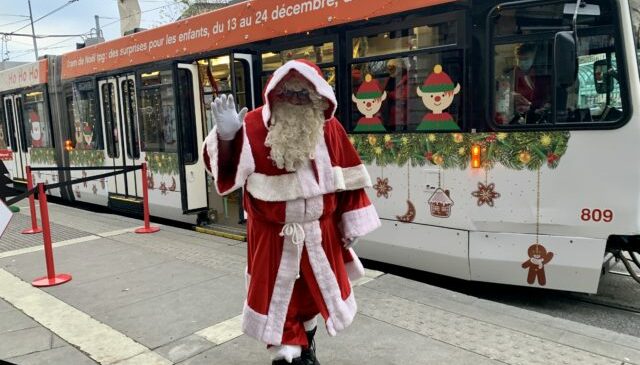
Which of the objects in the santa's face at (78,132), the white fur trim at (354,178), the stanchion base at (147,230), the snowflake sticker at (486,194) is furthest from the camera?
the santa's face at (78,132)

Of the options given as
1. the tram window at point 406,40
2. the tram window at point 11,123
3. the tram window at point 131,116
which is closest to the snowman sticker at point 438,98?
the tram window at point 406,40

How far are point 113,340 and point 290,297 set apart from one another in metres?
1.68

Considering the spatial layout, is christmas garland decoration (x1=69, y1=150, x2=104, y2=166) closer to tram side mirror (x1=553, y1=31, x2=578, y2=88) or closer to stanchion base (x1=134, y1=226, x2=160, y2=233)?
stanchion base (x1=134, y1=226, x2=160, y2=233)

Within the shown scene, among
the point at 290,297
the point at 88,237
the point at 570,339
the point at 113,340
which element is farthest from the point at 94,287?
the point at 570,339

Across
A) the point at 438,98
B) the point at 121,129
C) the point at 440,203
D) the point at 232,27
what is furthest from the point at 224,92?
the point at 440,203

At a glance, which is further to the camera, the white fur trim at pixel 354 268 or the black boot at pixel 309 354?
the white fur trim at pixel 354 268

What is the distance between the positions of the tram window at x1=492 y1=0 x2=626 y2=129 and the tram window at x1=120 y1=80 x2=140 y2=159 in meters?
6.05

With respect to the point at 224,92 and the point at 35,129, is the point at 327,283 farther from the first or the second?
the point at 35,129

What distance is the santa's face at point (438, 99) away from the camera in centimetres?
462

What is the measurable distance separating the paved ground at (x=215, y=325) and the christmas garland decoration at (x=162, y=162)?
230cm

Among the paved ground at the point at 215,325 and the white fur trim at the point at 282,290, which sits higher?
the white fur trim at the point at 282,290

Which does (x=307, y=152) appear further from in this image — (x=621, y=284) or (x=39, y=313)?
(x=621, y=284)

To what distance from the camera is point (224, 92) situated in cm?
737

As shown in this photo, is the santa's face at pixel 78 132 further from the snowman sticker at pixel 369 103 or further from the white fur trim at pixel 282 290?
the white fur trim at pixel 282 290
